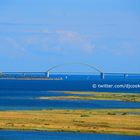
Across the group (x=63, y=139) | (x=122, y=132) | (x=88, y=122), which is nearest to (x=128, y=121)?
(x=88, y=122)

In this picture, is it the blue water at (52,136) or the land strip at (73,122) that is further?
the land strip at (73,122)

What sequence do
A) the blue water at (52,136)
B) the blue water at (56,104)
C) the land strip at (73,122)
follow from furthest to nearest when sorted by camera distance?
the blue water at (56,104), the land strip at (73,122), the blue water at (52,136)

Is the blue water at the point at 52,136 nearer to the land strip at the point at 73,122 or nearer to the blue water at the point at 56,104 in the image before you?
the land strip at the point at 73,122

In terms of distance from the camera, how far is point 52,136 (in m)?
66.6

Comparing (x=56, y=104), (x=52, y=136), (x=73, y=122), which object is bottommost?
(x=52, y=136)

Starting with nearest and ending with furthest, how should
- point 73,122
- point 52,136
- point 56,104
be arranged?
point 52,136 → point 73,122 → point 56,104

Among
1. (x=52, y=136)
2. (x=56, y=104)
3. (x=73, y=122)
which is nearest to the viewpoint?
(x=52, y=136)

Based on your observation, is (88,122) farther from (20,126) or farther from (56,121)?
(20,126)

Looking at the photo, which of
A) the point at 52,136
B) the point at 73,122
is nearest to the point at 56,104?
the point at 73,122

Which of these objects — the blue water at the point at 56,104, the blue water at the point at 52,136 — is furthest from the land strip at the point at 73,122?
the blue water at the point at 56,104

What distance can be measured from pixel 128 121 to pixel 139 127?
6.23 meters

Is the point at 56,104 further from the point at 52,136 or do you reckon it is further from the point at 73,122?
the point at 52,136

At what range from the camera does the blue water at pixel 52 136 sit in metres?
65.4

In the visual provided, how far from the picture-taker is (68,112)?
310 ft
